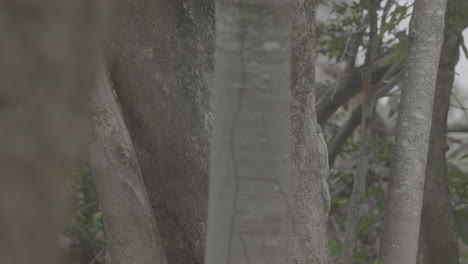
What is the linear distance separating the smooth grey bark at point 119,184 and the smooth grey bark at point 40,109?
226 centimetres

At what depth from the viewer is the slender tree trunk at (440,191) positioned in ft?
16.7

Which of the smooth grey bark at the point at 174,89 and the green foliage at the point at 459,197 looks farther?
the green foliage at the point at 459,197

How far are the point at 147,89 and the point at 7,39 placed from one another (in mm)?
2621

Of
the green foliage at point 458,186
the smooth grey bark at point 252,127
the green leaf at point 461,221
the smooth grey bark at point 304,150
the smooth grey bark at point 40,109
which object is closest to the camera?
the smooth grey bark at point 40,109

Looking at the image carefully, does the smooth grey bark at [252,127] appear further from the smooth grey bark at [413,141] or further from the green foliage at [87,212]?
the green foliage at [87,212]

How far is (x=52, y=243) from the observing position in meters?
0.94

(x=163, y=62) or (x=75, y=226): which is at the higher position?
(x=163, y=62)

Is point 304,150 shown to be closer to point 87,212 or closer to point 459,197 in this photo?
point 459,197

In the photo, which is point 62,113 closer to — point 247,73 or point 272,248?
point 247,73

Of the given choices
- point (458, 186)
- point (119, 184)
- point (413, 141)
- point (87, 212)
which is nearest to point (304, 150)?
point (413, 141)

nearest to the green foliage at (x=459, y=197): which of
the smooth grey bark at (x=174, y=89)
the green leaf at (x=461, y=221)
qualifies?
the green leaf at (x=461, y=221)

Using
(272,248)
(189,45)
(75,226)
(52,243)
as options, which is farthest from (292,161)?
(75,226)

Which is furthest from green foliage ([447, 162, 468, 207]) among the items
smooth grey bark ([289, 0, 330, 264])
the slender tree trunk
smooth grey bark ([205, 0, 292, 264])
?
smooth grey bark ([205, 0, 292, 264])

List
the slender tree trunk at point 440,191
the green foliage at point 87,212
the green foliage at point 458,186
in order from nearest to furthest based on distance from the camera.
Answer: the slender tree trunk at point 440,191 → the green foliage at point 458,186 → the green foliage at point 87,212
